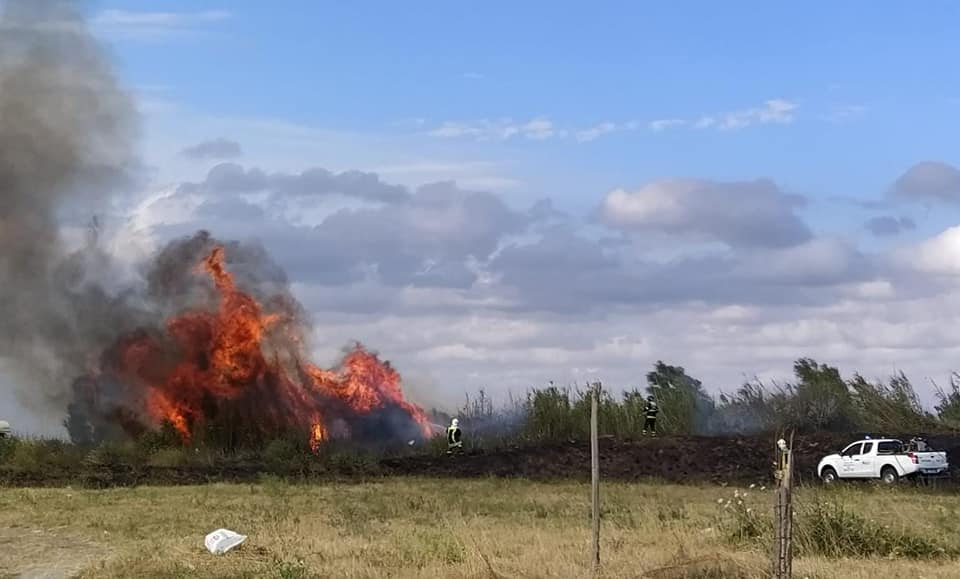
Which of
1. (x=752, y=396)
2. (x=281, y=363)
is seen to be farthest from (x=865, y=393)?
(x=281, y=363)

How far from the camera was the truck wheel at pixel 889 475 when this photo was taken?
30.8 metres

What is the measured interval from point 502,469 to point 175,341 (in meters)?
13.1

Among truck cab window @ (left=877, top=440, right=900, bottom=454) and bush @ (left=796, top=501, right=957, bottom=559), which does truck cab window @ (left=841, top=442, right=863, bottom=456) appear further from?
bush @ (left=796, top=501, right=957, bottom=559)

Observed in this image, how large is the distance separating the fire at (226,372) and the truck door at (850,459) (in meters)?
16.3

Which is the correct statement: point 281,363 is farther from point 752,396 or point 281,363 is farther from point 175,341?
point 752,396

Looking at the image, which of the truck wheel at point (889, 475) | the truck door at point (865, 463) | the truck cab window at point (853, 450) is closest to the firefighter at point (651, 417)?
the truck cab window at point (853, 450)

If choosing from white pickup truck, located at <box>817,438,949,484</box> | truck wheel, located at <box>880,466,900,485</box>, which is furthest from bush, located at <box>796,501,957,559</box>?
truck wheel, located at <box>880,466,900,485</box>

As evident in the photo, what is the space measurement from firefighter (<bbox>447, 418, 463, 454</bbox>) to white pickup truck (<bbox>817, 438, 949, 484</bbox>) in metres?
11.2

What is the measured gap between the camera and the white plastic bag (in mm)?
16172

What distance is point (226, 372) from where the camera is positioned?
39750mm

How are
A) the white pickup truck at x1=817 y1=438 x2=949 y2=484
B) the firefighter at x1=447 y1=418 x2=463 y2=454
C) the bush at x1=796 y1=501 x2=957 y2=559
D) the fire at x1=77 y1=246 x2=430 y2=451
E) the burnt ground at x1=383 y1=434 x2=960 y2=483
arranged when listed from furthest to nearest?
the fire at x1=77 y1=246 x2=430 y2=451
the firefighter at x1=447 y1=418 x2=463 y2=454
the burnt ground at x1=383 y1=434 x2=960 y2=483
the white pickup truck at x1=817 y1=438 x2=949 y2=484
the bush at x1=796 y1=501 x2=957 y2=559

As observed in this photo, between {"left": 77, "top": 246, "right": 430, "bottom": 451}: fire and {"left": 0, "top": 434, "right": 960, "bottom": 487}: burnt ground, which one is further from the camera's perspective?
{"left": 77, "top": 246, "right": 430, "bottom": 451}: fire

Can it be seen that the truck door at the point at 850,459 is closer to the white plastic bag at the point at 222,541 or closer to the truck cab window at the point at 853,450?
the truck cab window at the point at 853,450

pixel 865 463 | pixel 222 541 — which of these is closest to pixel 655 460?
pixel 865 463
